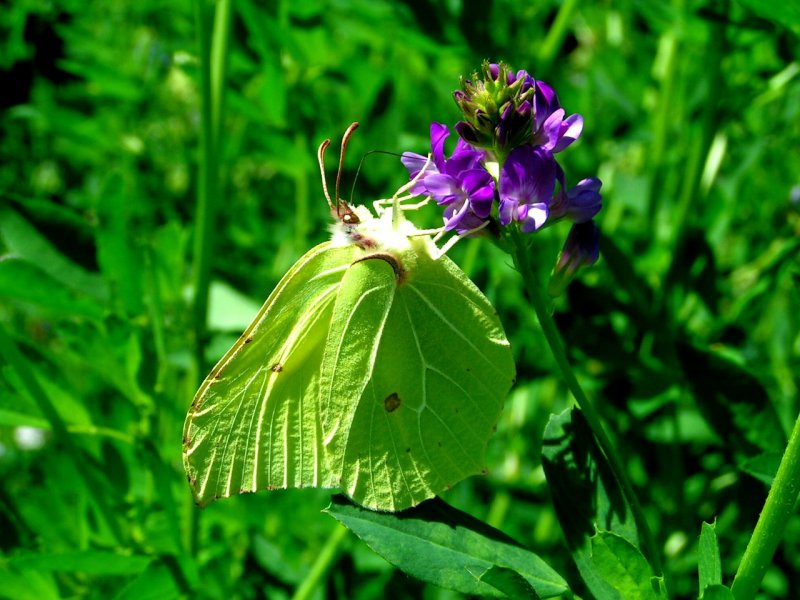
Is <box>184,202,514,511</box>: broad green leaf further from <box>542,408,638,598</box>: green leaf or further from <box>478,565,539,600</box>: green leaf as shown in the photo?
<box>478,565,539,600</box>: green leaf

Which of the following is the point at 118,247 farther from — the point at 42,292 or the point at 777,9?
the point at 777,9

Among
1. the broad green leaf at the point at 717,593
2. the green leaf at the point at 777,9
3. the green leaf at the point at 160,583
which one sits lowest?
the broad green leaf at the point at 717,593

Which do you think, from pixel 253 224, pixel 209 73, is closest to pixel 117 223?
pixel 209 73

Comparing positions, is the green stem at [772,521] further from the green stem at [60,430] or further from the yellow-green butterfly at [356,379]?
the green stem at [60,430]

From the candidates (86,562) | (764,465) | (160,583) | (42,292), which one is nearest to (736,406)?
(764,465)

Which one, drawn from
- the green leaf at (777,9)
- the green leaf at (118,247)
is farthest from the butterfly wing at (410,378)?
the green leaf at (777,9)
